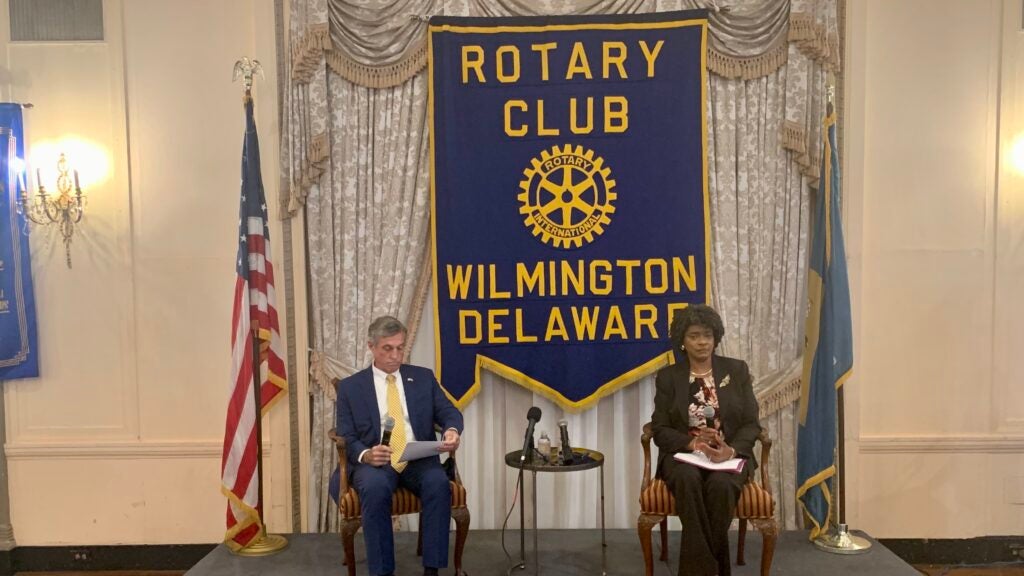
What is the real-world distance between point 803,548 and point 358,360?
105 inches

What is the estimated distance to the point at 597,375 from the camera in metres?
4.48

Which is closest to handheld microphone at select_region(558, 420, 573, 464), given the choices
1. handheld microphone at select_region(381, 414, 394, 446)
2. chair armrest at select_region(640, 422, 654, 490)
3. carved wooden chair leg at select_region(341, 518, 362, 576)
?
chair armrest at select_region(640, 422, 654, 490)

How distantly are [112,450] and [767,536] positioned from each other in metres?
3.70

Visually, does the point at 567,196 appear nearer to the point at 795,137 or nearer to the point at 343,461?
the point at 795,137

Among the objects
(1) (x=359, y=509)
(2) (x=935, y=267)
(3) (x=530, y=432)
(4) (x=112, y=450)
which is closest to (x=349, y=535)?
(1) (x=359, y=509)

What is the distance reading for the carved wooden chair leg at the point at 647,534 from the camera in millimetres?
3658

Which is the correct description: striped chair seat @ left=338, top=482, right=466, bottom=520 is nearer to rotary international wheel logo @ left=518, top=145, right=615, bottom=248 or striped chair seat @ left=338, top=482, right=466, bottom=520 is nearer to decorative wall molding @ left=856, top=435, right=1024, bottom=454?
rotary international wheel logo @ left=518, top=145, right=615, bottom=248

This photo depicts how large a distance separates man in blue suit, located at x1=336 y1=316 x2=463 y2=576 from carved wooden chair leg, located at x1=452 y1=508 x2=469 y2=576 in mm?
59

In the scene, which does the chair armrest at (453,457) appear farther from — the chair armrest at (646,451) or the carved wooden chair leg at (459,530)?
the chair armrest at (646,451)

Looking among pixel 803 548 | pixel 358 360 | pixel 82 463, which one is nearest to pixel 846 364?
pixel 803 548

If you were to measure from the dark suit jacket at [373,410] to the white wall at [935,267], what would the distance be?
2.40 m

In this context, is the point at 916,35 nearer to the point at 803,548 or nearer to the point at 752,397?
the point at 752,397

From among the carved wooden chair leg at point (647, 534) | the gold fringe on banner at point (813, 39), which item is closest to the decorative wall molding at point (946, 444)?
the carved wooden chair leg at point (647, 534)

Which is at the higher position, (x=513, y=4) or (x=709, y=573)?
(x=513, y=4)
